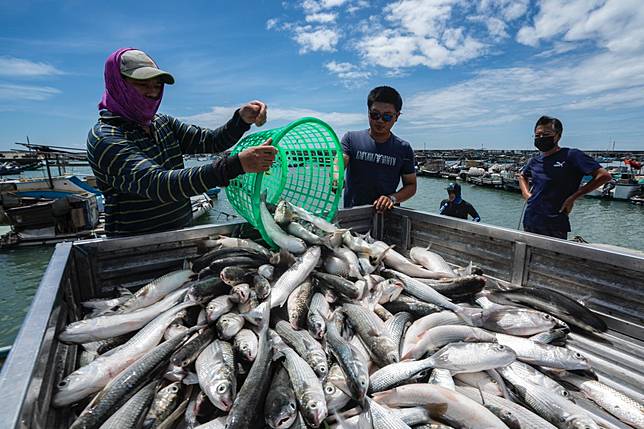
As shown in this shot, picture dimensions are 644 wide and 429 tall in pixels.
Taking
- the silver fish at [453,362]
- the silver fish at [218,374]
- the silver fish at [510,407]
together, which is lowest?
the silver fish at [510,407]

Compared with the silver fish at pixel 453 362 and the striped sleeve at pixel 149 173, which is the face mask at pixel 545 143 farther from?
the striped sleeve at pixel 149 173

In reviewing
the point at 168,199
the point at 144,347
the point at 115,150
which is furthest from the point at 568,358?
the point at 115,150

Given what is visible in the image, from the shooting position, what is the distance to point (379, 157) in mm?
4129

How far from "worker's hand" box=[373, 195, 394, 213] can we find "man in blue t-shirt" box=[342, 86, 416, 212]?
12 centimetres

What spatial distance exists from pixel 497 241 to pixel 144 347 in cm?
286

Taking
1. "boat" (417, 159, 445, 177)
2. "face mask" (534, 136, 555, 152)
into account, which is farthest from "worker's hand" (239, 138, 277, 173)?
"boat" (417, 159, 445, 177)

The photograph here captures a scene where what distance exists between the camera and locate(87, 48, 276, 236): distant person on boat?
227 centimetres

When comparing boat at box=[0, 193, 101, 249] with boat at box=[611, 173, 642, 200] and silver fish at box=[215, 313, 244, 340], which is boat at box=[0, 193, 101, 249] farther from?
boat at box=[611, 173, 642, 200]

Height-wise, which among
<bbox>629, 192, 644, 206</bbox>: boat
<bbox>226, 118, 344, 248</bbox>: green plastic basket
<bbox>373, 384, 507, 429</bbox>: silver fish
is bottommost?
<bbox>629, 192, 644, 206</bbox>: boat

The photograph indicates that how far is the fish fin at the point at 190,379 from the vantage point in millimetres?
1789

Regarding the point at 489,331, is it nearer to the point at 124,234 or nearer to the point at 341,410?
the point at 341,410

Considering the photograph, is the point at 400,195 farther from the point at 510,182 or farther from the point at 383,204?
the point at 510,182

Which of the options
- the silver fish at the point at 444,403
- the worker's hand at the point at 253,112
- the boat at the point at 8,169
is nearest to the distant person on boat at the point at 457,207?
the worker's hand at the point at 253,112

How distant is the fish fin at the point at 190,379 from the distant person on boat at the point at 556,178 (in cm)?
547
